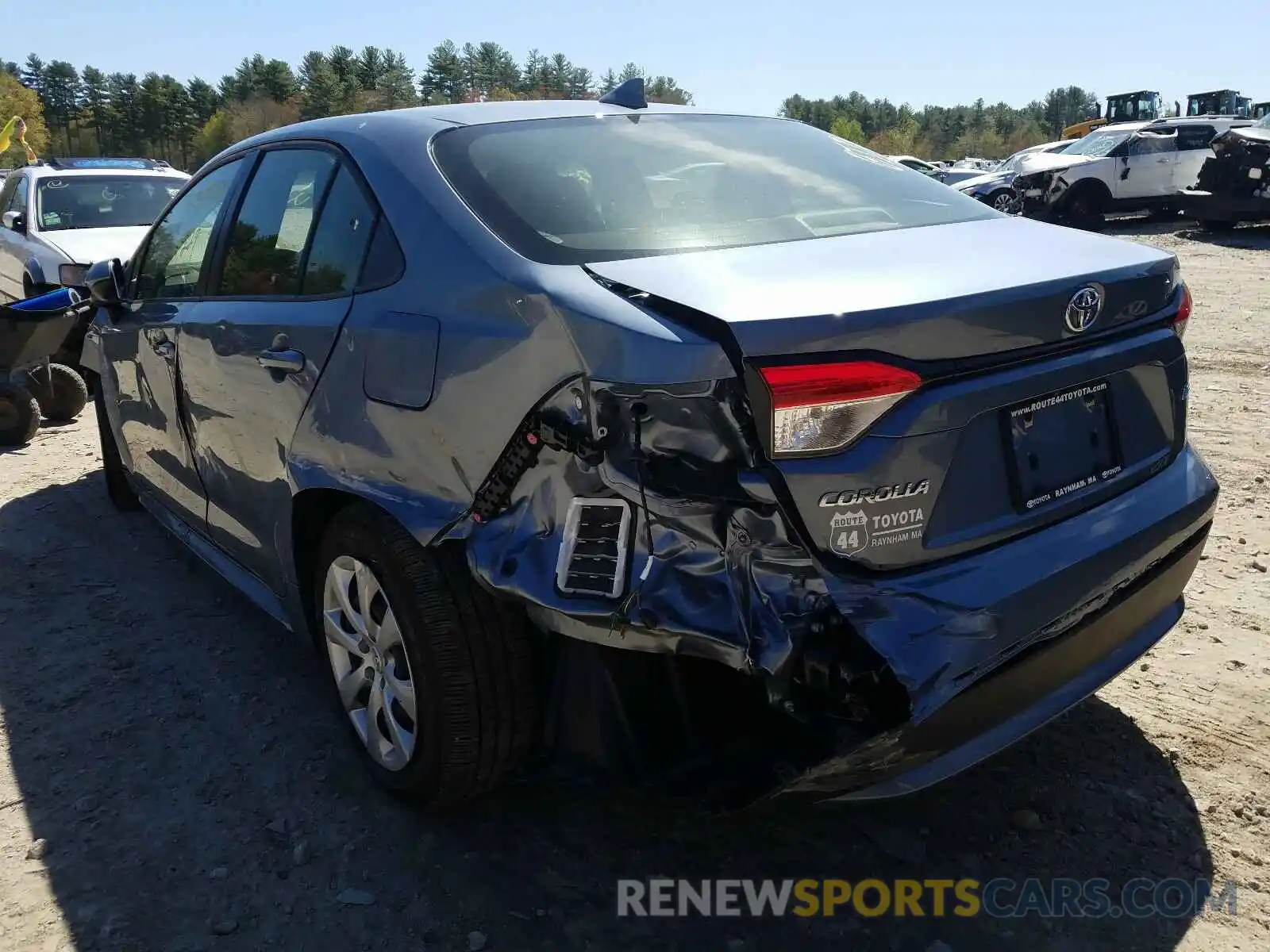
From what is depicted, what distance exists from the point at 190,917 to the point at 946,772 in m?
1.76

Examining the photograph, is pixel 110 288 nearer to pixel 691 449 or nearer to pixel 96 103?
pixel 691 449

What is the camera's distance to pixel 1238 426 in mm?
5723

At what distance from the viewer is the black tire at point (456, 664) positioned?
2312 millimetres

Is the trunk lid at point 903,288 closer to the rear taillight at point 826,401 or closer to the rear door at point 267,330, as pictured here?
the rear taillight at point 826,401

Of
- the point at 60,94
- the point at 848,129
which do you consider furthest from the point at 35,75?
the point at 848,129

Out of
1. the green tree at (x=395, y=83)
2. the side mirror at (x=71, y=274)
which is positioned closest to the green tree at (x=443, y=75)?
the green tree at (x=395, y=83)

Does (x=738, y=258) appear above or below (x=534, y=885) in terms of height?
above

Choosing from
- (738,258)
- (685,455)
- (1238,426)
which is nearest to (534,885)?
(685,455)

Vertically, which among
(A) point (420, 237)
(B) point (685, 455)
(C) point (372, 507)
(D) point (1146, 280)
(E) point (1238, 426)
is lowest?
(E) point (1238, 426)

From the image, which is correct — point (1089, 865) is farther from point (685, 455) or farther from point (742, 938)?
point (685, 455)

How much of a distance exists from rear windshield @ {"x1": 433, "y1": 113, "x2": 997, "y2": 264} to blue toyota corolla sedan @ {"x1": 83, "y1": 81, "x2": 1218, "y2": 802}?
0.01 metres

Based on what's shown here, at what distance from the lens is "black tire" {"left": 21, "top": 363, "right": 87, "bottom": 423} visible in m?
7.14

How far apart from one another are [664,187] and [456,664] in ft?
4.22

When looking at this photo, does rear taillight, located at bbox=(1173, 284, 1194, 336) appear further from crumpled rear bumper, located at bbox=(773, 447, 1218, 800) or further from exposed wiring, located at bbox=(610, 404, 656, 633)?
exposed wiring, located at bbox=(610, 404, 656, 633)
